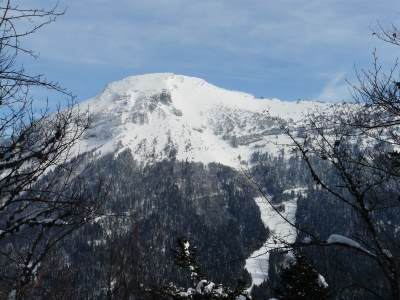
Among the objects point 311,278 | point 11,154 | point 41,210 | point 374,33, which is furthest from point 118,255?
point 311,278

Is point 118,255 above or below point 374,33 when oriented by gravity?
below

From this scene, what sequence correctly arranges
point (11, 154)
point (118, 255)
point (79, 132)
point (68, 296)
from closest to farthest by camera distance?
→ point (11, 154) < point (79, 132) < point (118, 255) < point (68, 296)

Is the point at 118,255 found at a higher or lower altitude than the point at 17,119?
lower

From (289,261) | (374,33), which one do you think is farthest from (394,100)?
(289,261)

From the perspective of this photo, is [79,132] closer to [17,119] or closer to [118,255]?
[17,119]

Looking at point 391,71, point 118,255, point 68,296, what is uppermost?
point 391,71

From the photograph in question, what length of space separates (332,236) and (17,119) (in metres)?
5.18

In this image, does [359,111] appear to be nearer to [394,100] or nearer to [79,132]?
[394,100]

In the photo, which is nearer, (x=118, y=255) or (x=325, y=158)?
(x=325, y=158)

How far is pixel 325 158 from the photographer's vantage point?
7855mm

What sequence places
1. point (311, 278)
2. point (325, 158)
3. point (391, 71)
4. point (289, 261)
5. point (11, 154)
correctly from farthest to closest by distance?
point (311, 278) → point (289, 261) → point (391, 71) → point (325, 158) → point (11, 154)

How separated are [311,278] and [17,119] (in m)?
18.2

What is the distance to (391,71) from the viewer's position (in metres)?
8.43

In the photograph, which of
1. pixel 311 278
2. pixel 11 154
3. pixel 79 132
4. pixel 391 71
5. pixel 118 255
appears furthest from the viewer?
pixel 311 278
